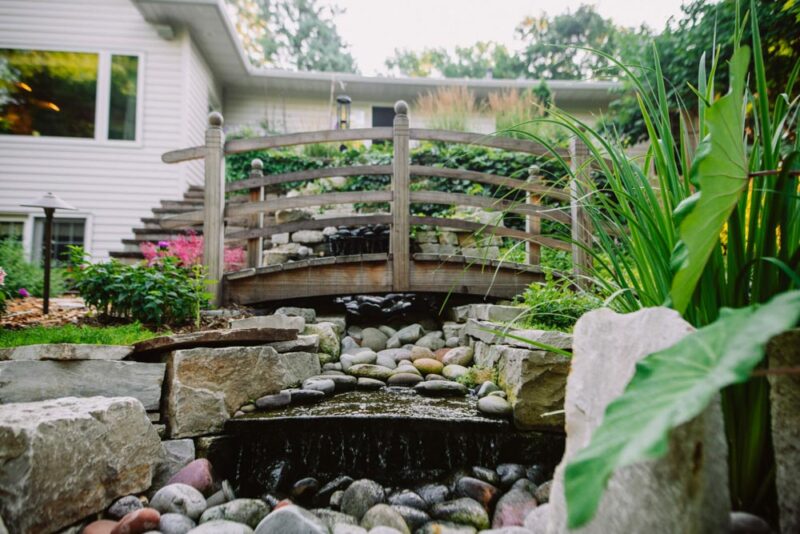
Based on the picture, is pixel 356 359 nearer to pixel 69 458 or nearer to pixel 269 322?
pixel 269 322

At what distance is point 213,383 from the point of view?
7.43 feet

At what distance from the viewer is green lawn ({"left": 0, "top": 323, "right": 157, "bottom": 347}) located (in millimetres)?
2192

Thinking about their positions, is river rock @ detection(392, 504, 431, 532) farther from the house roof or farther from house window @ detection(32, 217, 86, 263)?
the house roof

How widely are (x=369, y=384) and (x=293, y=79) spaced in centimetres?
869

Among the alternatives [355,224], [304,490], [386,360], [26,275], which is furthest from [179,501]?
[26,275]

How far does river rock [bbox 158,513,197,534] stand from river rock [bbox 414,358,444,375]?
5.31ft

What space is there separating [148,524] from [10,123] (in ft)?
27.5

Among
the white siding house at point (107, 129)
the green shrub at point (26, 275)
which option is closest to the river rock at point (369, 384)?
the green shrub at point (26, 275)

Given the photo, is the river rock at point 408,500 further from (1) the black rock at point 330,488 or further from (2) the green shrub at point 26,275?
(2) the green shrub at point 26,275

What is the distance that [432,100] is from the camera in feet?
31.8

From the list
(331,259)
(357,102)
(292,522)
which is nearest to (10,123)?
(357,102)

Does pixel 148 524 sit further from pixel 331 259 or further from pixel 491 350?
pixel 331 259

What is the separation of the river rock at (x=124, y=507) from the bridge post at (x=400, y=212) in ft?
7.17

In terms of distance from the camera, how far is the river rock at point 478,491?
5.98ft
